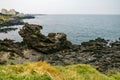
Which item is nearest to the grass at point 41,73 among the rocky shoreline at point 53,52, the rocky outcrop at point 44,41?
the rocky shoreline at point 53,52

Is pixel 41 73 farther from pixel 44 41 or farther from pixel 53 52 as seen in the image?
pixel 44 41

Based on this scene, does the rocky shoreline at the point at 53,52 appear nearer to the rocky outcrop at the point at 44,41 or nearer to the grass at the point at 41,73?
the rocky outcrop at the point at 44,41

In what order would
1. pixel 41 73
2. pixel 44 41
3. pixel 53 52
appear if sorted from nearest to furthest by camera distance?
pixel 41 73 → pixel 53 52 → pixel 44 41

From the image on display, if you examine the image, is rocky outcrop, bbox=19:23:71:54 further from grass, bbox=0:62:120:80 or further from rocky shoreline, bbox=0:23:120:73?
grass, bbox=0:62:120:80

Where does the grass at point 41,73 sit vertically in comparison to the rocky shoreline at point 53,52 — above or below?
above

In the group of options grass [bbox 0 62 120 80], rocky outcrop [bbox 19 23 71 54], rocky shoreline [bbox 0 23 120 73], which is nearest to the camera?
grass [bbox 0 62 120 80]

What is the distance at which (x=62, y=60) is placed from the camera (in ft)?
167

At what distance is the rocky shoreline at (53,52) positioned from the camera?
162ft

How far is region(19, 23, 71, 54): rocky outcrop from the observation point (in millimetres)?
60656

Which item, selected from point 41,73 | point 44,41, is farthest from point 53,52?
point 41,73

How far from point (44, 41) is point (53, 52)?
6.03m

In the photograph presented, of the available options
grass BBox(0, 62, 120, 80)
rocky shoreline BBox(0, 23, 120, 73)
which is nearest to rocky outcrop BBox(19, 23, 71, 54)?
rocky shoreline BBox(0, 23, 120, 73)

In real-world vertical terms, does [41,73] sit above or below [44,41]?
above

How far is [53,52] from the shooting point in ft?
197
